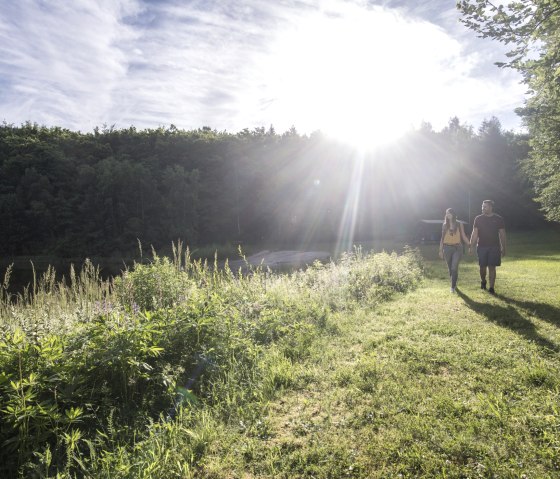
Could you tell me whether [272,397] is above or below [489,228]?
below

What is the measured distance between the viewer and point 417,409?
3.51 metres

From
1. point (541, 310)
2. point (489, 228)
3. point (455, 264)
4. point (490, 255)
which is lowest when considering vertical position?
point (541, 310)

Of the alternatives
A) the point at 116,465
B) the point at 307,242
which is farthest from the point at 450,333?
the point at 307,242

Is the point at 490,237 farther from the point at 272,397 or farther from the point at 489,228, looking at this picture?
the point at 272,397

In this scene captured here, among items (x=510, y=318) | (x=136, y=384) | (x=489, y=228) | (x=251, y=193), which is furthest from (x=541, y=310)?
(x=251, y=193)

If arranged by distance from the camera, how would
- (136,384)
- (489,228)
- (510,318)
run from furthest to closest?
(489,228)
(510,318)
(136,384)

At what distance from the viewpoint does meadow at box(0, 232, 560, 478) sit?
289 centimetres

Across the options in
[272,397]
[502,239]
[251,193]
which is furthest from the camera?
[251,193]

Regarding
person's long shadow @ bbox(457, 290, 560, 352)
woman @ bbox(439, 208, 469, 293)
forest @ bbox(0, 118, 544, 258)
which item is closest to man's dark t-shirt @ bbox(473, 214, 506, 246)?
woman @ bbox(439, 208, 469, 293)

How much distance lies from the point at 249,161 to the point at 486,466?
184 ft

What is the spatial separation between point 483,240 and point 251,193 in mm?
44544

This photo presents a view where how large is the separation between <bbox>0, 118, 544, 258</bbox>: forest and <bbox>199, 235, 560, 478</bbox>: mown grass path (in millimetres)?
37150

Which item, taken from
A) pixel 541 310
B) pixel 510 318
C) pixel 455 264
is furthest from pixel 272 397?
pixel 455 264

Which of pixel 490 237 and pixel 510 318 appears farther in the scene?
pixel 490 237
